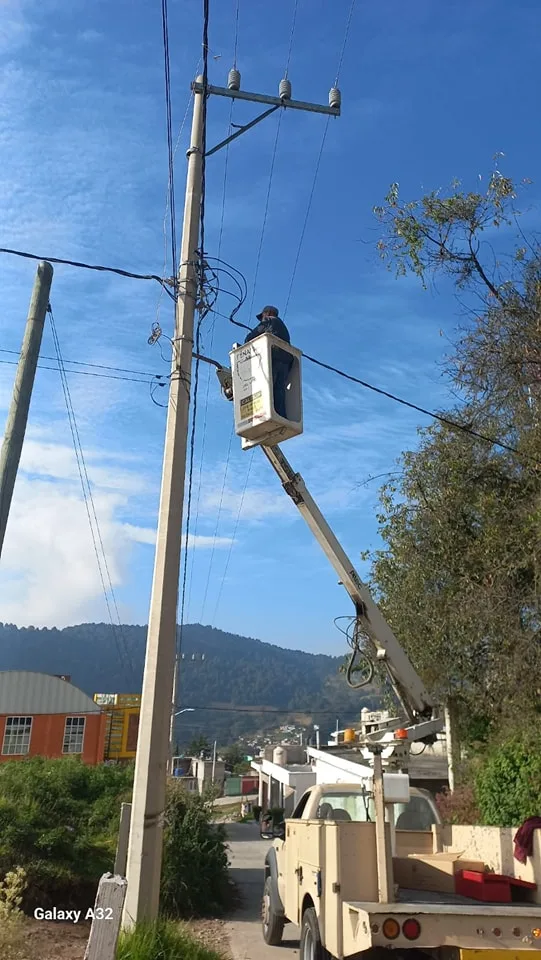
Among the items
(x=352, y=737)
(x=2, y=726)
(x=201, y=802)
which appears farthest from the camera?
(x=2, y=726)

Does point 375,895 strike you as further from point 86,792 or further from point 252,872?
point 252,872

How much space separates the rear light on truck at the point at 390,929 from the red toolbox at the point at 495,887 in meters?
1.56

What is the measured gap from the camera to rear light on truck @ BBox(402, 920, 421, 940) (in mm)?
5473

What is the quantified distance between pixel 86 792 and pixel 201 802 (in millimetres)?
1989

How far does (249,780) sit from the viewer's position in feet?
236

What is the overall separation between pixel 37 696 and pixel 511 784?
2582cm

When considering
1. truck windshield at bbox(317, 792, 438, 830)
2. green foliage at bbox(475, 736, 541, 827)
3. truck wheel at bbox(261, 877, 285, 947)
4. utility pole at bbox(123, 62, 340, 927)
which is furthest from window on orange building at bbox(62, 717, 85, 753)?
utility pole at bbox(123, 62, 340, 927)

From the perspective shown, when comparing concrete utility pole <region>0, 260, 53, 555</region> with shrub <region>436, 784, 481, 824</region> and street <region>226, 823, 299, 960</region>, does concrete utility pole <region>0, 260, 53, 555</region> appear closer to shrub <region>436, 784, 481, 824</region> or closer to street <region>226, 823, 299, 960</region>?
street <region>226, 823, 299, 960</region>

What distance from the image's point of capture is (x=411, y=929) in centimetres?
550

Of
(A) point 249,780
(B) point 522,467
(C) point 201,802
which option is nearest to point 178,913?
(C) point 201,802

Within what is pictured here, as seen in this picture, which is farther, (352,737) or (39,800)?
(39,800)

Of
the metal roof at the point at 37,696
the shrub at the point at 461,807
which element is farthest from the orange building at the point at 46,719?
the shrub at the point at 461,807

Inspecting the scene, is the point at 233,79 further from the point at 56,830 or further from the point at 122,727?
the point at 122,727

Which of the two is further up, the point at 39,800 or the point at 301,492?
the point at 301,492
